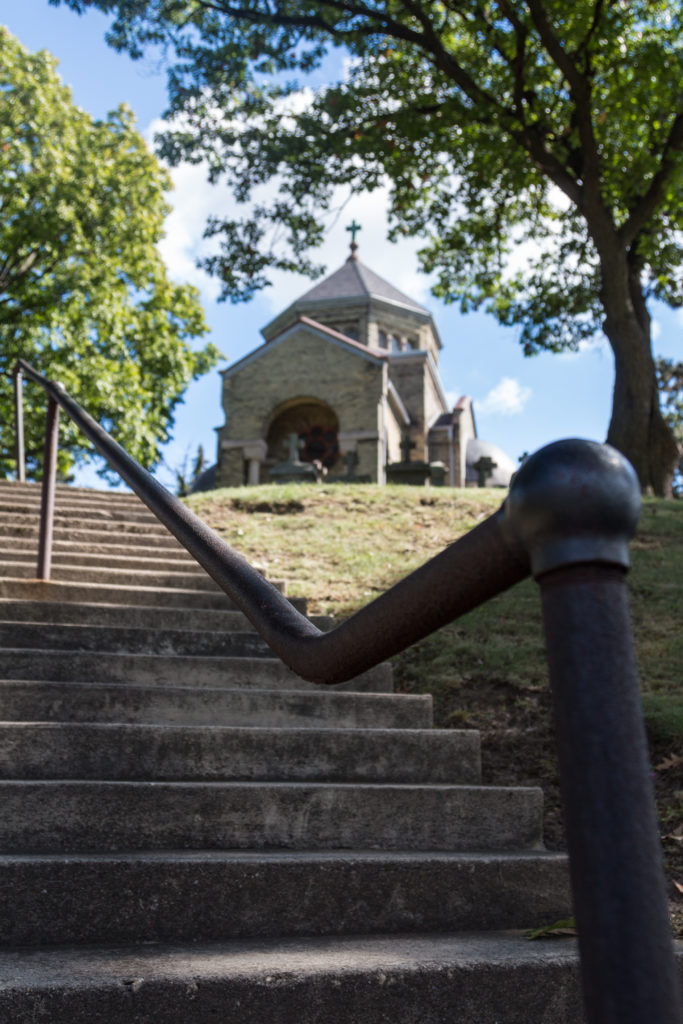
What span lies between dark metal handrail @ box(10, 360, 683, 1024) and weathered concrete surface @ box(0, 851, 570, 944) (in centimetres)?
176

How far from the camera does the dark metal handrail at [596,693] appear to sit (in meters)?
0.58

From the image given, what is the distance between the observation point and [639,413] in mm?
11508

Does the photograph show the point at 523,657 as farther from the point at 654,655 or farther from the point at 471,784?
the point at 471,784

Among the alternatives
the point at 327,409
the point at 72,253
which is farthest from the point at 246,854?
the point at 327,409

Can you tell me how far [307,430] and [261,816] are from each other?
27492mm

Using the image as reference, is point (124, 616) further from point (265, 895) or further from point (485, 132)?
point (485, 132)

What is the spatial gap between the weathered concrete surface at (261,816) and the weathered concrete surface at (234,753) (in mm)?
223

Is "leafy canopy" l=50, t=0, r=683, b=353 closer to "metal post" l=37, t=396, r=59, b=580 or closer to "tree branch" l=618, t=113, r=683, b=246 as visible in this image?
"tree branch" l=618, t=113, r=683, b=246

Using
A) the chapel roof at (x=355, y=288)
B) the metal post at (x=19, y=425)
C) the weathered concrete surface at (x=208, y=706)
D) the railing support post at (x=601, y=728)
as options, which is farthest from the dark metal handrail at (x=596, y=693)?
the chapel roof at (x=355, y=288)

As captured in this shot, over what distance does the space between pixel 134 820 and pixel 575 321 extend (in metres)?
15.3

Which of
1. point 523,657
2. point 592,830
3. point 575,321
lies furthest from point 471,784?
point 575,321

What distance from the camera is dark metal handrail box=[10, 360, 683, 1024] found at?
1.91ft

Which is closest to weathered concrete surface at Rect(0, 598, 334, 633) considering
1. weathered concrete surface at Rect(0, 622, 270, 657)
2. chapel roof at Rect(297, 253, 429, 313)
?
weathered concrete surface at Rect(0, 622, 270, 657)

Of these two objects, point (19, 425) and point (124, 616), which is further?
point (19, 425)
